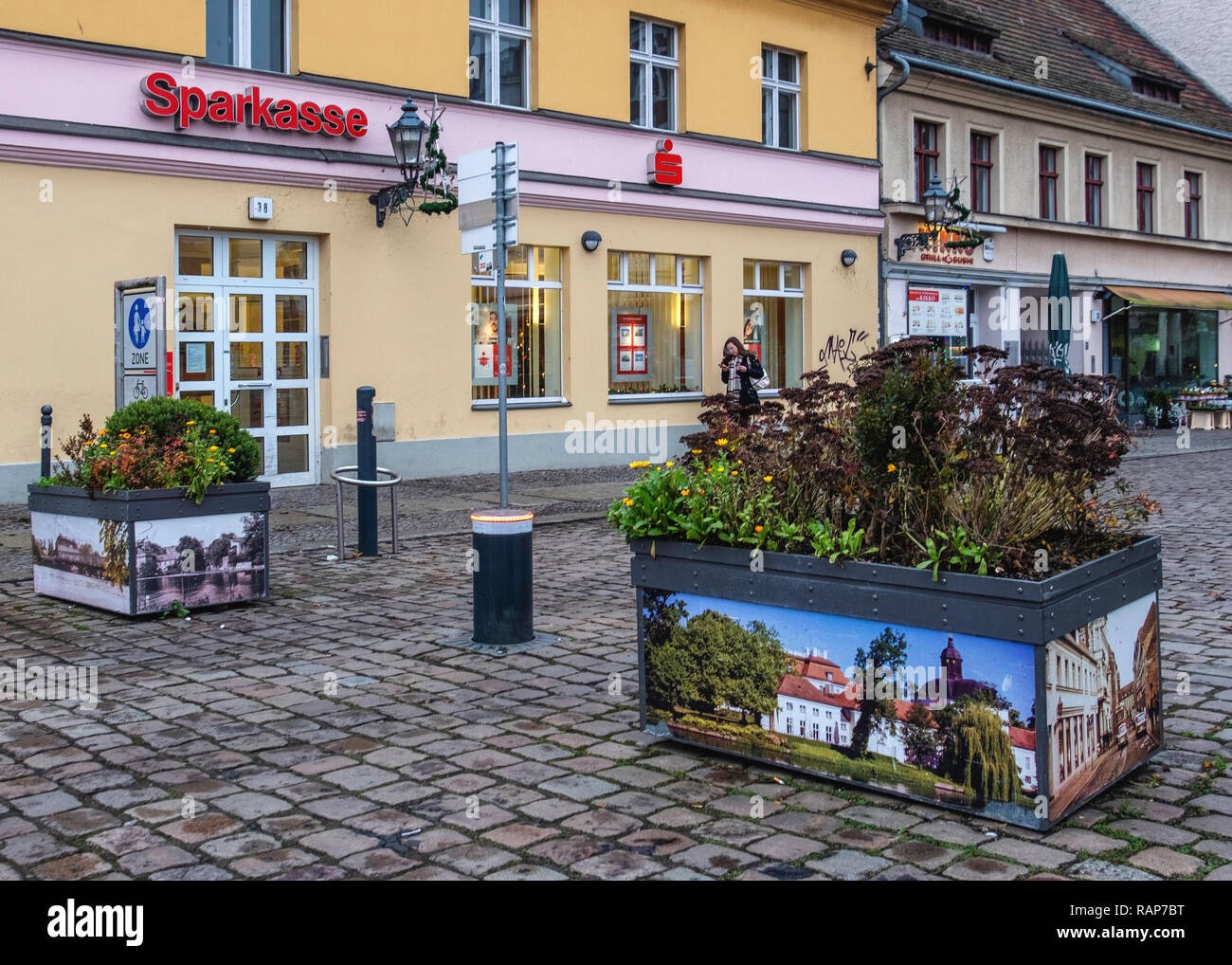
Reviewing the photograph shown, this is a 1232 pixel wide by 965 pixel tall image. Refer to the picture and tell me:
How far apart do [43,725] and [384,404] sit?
36.2 feet

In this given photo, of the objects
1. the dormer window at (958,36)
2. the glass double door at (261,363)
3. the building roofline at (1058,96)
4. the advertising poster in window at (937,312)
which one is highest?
the dormer window at (958,36)

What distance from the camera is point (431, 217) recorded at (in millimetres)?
17109

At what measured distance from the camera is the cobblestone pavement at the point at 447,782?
4.15 metres

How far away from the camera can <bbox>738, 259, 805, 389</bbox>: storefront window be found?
21547mm

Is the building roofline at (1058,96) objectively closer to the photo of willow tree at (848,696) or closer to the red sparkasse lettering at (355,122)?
the red sparkasse lettering at (355,122)

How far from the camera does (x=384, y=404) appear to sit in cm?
1662

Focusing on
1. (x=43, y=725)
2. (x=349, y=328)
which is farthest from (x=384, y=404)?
(x=43, y=725)

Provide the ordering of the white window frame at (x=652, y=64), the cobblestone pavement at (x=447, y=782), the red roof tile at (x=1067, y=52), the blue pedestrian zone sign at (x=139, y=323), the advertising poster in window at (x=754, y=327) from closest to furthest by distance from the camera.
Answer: the cobblestone pavement at (x=447, y=782)
the blue pedestrian zone sign at (x=139, y=323)
the white window frame at (x=652, y=64)
the advertising poster in window at (x=754, y=327)
the red roof tile at (x=1067, y=52)

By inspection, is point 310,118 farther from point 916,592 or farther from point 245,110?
point 916,592

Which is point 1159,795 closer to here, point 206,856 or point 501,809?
point 501,809

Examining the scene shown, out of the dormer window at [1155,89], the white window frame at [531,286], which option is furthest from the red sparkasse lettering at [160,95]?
the dormer window at [1155,89]

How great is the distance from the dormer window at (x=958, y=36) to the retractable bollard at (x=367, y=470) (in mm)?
18509
